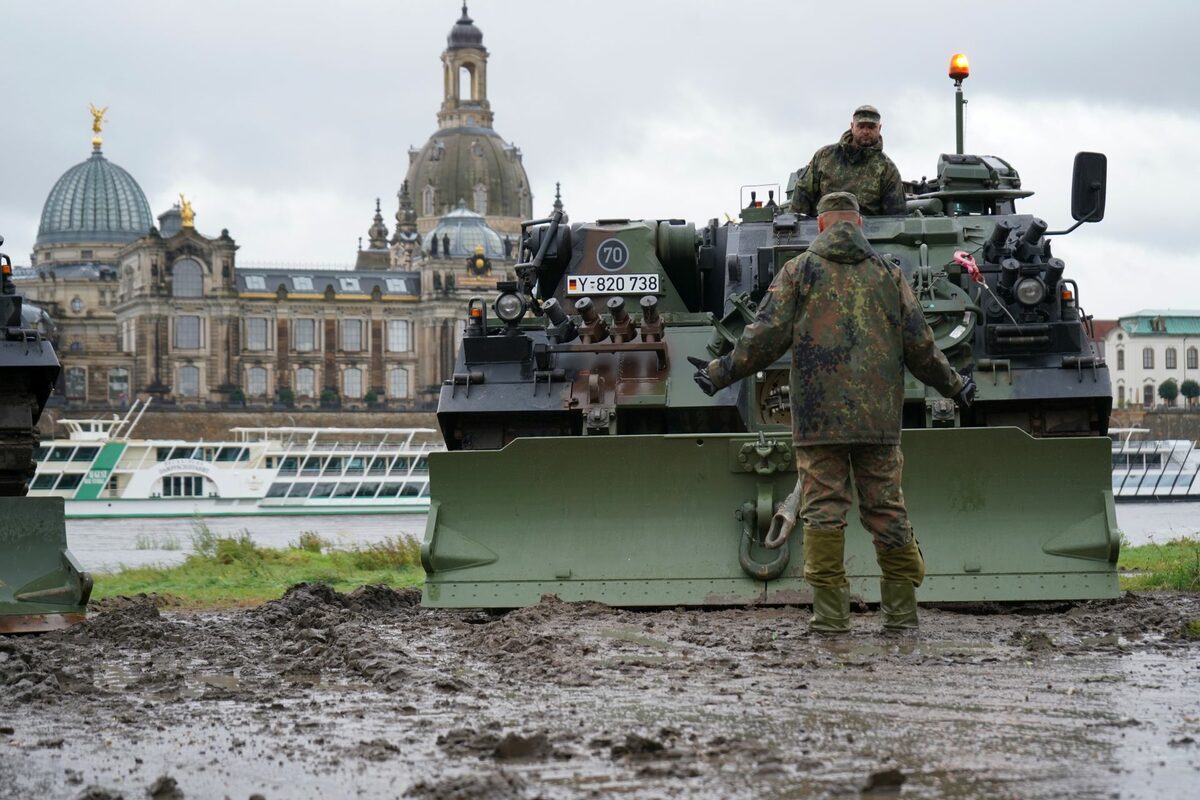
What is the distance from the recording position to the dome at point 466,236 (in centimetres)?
13675

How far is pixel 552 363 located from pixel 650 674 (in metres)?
3.86

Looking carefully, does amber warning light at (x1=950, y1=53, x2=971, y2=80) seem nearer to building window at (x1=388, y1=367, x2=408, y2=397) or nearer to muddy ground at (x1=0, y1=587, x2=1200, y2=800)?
muddy ground at (x1=0, y1=587, x2=1200, y2=800)

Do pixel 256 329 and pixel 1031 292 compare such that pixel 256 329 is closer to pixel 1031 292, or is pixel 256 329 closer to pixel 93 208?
pixel 93 208

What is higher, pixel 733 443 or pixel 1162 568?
pixel 733 443

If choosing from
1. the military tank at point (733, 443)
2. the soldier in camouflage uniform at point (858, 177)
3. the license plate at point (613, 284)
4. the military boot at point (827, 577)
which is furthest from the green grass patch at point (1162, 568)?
the military boot at point (827, 577)

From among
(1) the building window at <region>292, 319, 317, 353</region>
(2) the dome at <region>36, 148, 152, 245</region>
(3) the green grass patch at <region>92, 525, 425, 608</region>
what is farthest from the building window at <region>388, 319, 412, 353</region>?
(3) the green grass patch at <region>92, 525, 425, 608</region>

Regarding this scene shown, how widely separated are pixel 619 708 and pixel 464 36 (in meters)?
171

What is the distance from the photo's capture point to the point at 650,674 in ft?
25.0

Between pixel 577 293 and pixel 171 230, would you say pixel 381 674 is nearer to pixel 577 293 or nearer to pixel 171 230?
pixel 577 293

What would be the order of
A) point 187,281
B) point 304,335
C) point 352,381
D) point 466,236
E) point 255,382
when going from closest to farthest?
1. point 187,281
2. point 255,382
3. point 304,335
4. point 352,381
5. point 466,236

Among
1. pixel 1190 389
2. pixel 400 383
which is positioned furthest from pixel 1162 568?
pixel 400 383

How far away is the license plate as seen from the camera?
12.2 meters

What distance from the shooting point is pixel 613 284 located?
1225cm

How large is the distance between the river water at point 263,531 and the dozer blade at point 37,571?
12.4 m
